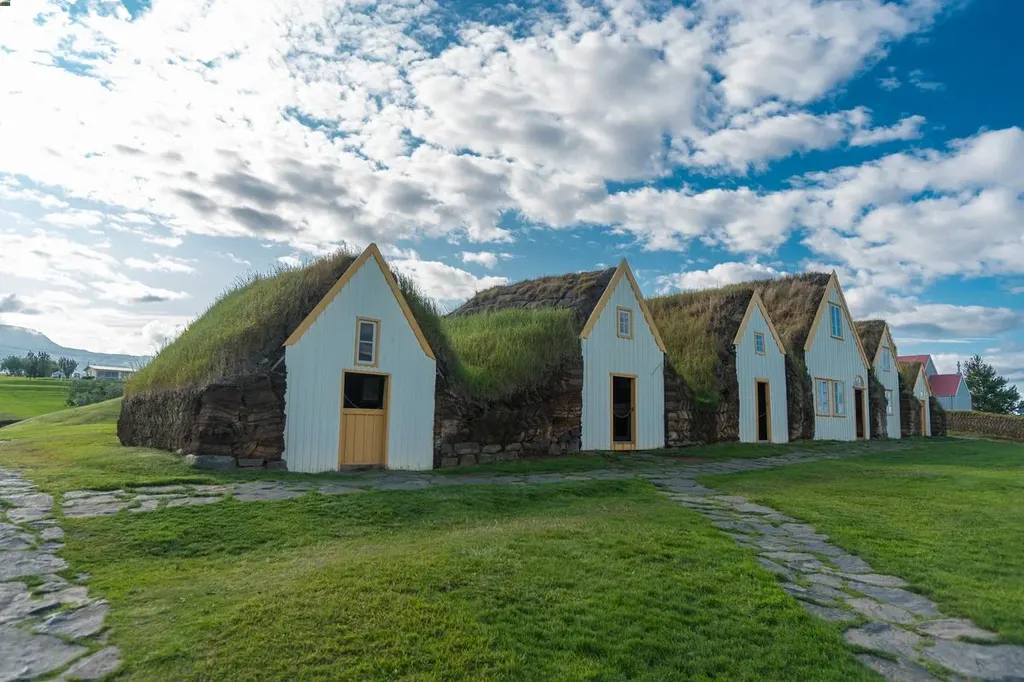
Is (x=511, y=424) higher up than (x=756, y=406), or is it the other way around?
(x=756, y=406)

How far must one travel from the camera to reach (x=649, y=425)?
22328 mm

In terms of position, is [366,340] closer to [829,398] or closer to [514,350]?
[514,350]

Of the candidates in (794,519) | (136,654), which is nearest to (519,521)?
(794,519)

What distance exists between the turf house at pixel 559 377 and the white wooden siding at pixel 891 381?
20.6 m

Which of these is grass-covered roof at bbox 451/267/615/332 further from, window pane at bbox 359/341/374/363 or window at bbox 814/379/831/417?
window at bbox 814/379/831/417

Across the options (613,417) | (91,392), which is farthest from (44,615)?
(91,392)

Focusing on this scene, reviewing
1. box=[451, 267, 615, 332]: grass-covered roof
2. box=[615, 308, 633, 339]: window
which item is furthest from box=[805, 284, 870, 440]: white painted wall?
box=[451, 267, 615, 332]: grass-covered roof

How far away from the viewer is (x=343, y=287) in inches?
621

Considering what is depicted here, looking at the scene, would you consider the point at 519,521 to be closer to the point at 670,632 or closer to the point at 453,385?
the point at 670,632

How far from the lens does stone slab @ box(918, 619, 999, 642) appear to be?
5477mm

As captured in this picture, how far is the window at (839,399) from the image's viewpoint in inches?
1263

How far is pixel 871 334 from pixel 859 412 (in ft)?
21.3

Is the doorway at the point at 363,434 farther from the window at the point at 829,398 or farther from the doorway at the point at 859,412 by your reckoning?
the doorway at the point at 859,412

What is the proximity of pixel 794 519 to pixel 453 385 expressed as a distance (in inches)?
362
